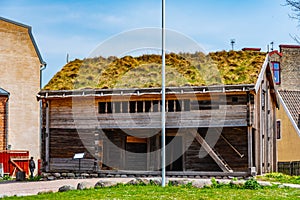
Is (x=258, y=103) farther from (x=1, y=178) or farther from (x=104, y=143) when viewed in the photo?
(x=1, y=178)

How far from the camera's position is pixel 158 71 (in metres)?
37.1

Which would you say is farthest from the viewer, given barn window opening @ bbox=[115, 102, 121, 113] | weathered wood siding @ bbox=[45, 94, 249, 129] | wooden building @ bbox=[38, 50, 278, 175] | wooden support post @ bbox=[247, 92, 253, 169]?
barn window opening @ bbox=[115, 102, 121, 113]

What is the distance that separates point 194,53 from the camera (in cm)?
3788

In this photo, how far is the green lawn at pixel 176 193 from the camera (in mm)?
20906

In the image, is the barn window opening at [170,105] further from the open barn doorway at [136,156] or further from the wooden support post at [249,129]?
the wooden support post at [249,129]

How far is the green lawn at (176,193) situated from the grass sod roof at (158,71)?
11.1 meters

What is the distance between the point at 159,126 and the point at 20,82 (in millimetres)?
19782

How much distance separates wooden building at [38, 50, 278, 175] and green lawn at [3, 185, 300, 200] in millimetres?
9339

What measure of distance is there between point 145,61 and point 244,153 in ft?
27.1

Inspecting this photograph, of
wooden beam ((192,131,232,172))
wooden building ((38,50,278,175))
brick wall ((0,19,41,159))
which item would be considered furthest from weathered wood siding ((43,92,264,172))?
brick wall ((0,19,41,159))

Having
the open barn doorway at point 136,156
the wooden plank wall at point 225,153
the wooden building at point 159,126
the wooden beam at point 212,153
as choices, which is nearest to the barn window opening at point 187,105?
the wooden building at point 159,126

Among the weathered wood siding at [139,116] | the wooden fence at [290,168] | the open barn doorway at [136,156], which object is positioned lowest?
the wooden fence at [290,168]

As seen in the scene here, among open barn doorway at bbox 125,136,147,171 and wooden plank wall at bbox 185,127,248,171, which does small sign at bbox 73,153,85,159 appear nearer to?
open barn doorway at bbox 125,136,147,171

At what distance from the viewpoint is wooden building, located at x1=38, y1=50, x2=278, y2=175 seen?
111 feet
